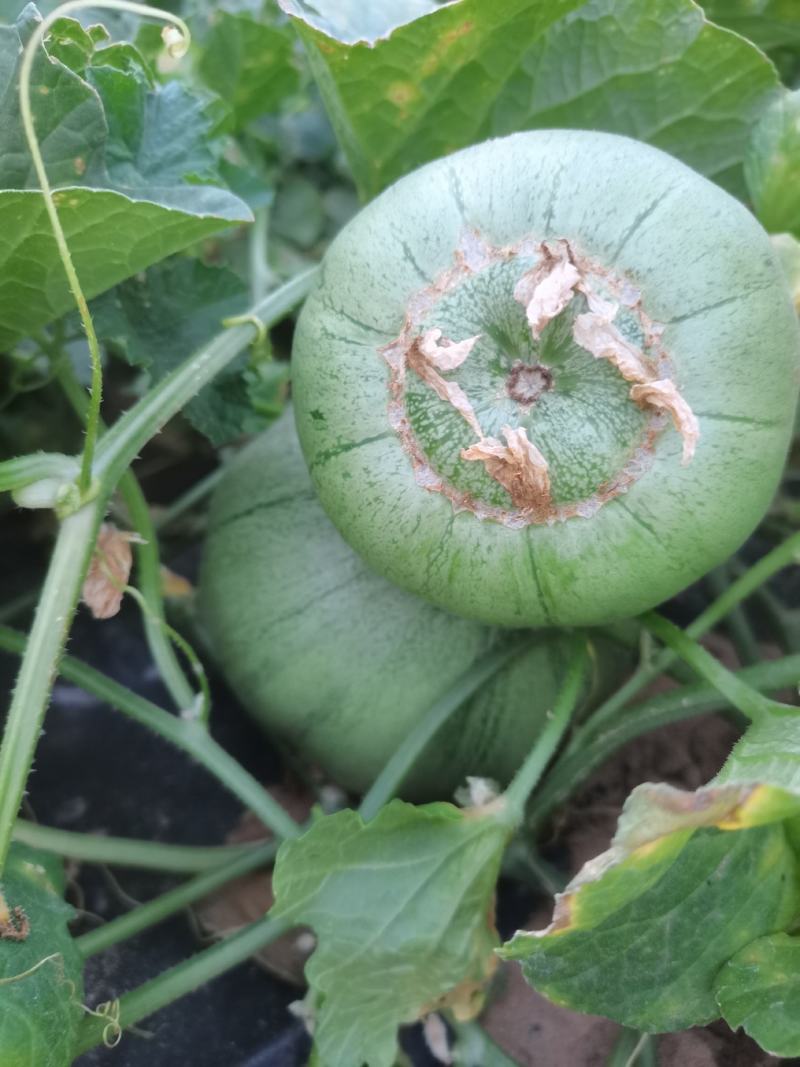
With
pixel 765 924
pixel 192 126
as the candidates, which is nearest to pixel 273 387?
pixel 192 126

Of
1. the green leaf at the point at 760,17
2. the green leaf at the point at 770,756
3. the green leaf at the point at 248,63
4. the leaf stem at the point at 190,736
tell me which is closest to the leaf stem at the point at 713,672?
the green leaf at the point at 770,756

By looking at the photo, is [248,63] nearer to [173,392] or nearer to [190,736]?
[173,392]

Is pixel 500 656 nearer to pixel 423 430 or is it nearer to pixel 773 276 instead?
pixel 423 430

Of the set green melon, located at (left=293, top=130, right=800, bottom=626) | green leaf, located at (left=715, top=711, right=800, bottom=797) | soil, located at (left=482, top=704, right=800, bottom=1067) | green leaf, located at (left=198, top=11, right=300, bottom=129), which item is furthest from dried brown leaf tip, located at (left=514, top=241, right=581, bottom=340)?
green leaf, located at (left=198, top=11, right=300, bottom=129)

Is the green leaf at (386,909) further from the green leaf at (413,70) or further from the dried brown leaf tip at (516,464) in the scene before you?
the green leaf at (413,70)

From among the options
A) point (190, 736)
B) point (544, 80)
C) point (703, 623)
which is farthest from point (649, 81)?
point (190, 736)

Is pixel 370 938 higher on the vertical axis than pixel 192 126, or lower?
lower
